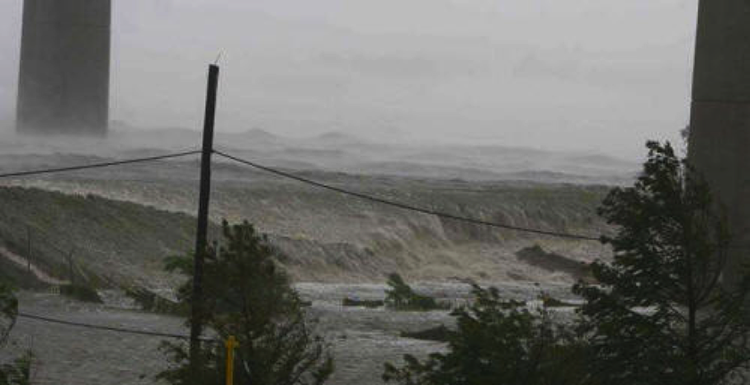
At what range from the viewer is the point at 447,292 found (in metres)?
31.5

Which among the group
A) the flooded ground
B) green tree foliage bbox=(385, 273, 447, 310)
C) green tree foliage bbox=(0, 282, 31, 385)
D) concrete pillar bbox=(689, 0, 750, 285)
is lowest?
the flooded ground

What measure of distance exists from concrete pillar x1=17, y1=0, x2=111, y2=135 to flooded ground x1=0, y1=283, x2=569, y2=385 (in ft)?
87.7

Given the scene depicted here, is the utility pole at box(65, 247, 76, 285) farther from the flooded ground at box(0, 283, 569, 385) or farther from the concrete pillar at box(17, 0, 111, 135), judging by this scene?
the concrete pillar at box(17, 0, 111, 135)

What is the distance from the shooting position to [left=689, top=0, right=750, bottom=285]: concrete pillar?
23.6 m

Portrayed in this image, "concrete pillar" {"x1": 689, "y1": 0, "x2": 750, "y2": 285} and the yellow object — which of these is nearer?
the yellow object

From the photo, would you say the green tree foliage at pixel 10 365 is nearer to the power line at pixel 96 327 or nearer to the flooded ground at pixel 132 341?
the flooded ground at pixel 132 341

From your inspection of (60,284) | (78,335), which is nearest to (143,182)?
(60,284)

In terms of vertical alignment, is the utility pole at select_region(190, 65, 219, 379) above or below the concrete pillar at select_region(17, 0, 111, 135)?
below

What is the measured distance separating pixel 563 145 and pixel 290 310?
74971 millimetres

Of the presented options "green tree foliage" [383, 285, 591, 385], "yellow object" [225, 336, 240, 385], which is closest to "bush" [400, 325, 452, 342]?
"green tree foliage" [383, 285, 591, 385]

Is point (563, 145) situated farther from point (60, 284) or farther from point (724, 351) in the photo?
point (724, 351)

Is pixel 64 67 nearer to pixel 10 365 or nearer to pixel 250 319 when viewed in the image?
pixel 10 365

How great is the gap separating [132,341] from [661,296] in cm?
960

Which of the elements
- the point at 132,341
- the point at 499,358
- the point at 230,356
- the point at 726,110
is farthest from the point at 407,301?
the point at 230,356
